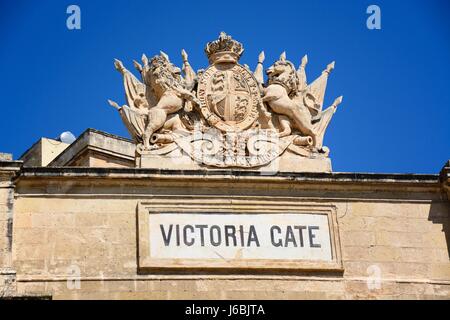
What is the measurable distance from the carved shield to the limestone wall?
1059mm

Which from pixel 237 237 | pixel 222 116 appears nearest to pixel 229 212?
A: pixel 237 237

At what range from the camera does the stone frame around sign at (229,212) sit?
23547 mm

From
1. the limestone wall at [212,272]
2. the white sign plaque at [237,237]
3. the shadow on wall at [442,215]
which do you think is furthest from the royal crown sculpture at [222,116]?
the shadow on wall at [442,215]

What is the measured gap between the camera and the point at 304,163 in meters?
24.8

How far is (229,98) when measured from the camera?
24.8 m

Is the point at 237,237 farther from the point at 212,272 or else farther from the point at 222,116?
the point at 222,116

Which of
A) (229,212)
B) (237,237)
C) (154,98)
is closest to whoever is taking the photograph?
(237,237)

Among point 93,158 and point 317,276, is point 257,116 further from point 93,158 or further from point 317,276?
point 93,158

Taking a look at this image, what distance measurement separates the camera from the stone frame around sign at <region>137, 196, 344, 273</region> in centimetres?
2355

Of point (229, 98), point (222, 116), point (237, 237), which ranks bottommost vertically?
point (237, 237)

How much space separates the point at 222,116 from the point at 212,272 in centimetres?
263
